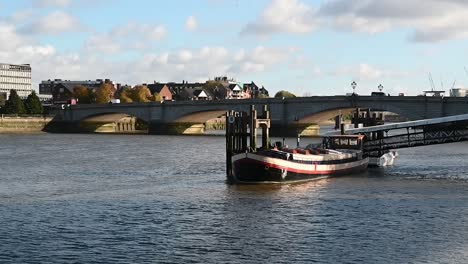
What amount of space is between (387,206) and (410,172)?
22554mm

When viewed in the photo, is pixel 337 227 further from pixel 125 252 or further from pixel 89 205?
pixel 89 205

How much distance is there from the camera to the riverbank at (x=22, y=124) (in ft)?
484

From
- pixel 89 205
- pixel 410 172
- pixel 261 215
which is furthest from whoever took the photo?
pixel 410 172

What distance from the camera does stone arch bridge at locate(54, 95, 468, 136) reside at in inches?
4373

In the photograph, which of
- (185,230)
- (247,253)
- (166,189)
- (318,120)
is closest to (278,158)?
(166,189)

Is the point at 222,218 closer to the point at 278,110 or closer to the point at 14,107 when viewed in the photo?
the point at 278,110

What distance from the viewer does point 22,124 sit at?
151m

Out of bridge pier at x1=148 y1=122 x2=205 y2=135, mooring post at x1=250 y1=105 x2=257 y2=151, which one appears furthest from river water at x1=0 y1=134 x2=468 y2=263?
bridge pier at x1=148 y1=122 x2=205 y2=135

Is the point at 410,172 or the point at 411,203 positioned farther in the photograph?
the point at 410,172

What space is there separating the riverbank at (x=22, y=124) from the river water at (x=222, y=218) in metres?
89.4

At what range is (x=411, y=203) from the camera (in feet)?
138

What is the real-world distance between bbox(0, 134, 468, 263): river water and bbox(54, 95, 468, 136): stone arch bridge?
49752 mm

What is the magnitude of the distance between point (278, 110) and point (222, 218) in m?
93.6

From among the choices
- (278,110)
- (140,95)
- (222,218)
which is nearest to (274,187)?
(222,218)
